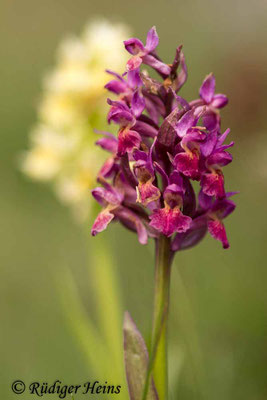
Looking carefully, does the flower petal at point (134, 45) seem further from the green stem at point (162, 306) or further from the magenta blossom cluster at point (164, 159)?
the green stem at point (162, 306)

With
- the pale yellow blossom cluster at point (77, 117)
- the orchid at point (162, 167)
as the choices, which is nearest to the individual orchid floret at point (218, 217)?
the orchid at point (162, 167)

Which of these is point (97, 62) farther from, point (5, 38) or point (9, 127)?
point (5, 38)

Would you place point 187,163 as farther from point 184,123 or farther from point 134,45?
point 134,45

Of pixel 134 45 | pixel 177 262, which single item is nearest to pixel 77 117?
pixel 177 262

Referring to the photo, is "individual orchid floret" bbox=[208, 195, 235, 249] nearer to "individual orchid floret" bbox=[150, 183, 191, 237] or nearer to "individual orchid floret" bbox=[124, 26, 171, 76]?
"individual orchid floret" bbox=[150, 183, 191, 237]

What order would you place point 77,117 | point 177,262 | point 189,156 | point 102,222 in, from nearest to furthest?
point 189,156 < point 102,222 < point 77,117 < point 177,262

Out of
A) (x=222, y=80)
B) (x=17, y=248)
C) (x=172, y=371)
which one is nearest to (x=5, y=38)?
(x=222, y=80)

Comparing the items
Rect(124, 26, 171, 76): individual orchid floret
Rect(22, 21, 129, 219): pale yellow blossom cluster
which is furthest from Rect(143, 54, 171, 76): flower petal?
Rect(22, 21, 129, 219): pale yellow blossom cluster
